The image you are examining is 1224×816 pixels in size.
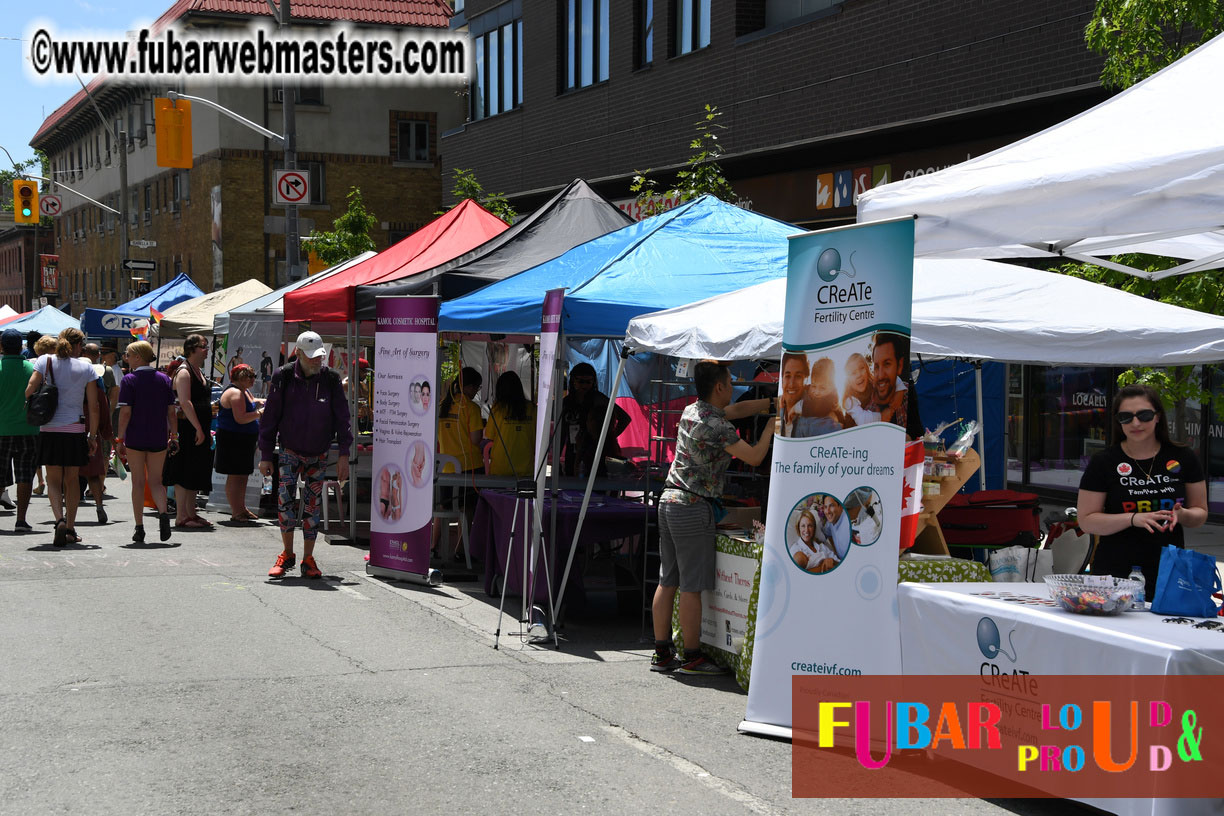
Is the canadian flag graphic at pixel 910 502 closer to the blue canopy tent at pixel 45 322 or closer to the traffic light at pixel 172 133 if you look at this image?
the traffic light at pixel 172 133

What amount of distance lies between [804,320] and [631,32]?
17906 millimetres

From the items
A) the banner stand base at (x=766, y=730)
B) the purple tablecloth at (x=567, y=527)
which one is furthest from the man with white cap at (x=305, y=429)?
the banner stand base at (x=766, y=730)

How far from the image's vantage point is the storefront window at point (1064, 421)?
16344 mm

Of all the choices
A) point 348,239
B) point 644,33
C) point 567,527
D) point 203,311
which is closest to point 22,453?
point 567,527

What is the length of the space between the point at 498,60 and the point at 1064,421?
657 inches

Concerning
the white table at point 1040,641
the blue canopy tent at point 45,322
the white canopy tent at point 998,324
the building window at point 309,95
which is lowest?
the white table at point 1040,641

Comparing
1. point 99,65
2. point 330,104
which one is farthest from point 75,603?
point 330,104

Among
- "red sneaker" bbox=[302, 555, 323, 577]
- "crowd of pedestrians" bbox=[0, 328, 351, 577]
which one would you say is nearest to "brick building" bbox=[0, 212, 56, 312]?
"crowd of pedestrians" bbox=[0, 328, 351, 577]

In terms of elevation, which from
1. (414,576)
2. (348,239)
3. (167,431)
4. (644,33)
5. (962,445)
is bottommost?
(414,576)

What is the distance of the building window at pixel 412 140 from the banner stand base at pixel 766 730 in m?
39.7

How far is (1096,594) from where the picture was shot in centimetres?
531

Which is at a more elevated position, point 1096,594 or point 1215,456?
point 1215,456

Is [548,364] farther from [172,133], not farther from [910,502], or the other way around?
[172,133]

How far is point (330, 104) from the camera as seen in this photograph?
43438 mm
